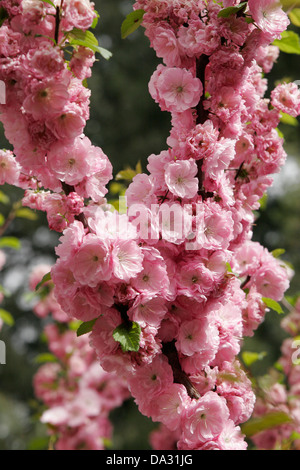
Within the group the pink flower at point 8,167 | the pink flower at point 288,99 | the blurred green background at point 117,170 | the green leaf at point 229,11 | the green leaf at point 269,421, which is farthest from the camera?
the blurred green background at point 117,170

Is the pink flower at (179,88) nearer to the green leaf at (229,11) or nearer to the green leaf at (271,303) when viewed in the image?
the green leaf at (229,11)

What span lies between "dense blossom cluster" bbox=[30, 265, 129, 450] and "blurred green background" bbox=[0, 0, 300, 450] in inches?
154

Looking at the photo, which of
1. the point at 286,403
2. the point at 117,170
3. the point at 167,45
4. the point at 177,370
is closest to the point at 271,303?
the point at 177,370

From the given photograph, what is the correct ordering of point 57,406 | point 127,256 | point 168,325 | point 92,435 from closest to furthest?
point 127,256, point 168,325, point 92,435, point 57,406

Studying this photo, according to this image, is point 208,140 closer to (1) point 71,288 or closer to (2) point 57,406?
(1) point 71,288

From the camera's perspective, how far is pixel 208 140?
1.13 metres

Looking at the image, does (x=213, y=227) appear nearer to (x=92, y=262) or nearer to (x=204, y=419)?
(x=92, y=262)

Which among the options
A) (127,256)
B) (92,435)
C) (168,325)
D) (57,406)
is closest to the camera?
(127,256)

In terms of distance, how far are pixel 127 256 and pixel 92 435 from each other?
2192 mm

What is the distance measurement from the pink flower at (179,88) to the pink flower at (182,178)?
0.47ft

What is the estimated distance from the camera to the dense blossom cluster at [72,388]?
288 cm

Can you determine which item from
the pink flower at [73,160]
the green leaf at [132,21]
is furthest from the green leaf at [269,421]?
the green leaf at [132,21]

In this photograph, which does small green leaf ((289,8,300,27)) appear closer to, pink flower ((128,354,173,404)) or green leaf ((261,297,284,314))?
green leaf ((261,297,284,314))
